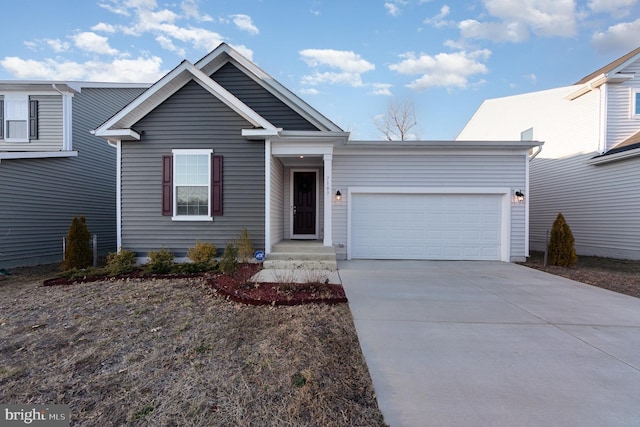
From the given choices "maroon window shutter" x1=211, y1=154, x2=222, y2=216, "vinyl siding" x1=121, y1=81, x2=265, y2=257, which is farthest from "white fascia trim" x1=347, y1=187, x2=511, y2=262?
"maroon window shutter" x1=211, y1=154, x2=222, y2=216

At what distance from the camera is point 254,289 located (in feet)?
16.7

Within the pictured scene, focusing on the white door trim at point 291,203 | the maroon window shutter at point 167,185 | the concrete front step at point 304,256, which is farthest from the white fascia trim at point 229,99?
the concrete front step at point 304,256

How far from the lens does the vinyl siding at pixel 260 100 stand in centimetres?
889

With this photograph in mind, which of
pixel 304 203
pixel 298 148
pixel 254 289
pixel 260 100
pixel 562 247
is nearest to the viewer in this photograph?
pixel 254 289

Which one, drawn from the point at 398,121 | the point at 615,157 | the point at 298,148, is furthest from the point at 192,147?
the point at 398,121

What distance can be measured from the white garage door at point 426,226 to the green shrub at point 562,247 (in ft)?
4.23

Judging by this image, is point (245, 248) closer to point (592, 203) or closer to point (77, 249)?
point (77, 249)

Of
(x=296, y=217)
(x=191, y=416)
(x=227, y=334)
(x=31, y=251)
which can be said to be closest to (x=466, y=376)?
(x=191, y=416)

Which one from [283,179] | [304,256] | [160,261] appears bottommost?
[160,261]

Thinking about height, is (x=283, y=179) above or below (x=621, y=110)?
below

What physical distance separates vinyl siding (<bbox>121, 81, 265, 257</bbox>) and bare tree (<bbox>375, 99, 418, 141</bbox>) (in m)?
17.1

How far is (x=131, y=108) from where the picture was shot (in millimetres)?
7266

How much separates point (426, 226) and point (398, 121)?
51.7 feet

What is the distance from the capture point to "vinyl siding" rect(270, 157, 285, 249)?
26.3ft
